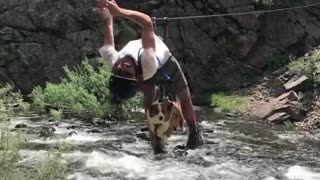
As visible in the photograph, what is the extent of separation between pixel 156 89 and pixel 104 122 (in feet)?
39.8

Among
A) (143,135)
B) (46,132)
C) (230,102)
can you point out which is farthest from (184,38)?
(46,132)

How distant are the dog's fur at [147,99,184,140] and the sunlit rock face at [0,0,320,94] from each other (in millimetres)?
18232

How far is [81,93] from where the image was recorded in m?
17.4

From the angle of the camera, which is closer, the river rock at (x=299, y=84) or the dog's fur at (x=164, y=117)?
the dog's fur at (x=164, y=117)

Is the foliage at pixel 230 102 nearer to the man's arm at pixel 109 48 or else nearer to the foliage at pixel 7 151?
the foliage at pixel 7 151

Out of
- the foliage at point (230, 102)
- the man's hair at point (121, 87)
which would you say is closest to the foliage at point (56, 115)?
the foliage at point (230, 102)

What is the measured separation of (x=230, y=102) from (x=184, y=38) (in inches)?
200

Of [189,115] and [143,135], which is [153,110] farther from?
[143,135]

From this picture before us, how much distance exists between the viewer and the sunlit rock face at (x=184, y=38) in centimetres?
2375

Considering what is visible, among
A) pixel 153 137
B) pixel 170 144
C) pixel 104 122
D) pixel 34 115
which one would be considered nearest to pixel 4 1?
pixel 34 115

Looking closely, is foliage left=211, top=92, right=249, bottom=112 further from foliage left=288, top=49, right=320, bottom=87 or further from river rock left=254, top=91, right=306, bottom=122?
foliage left=288, top=49, right=320, bottom=87

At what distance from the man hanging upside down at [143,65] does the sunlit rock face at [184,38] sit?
18134mm

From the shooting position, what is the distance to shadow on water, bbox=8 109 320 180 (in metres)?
10.6

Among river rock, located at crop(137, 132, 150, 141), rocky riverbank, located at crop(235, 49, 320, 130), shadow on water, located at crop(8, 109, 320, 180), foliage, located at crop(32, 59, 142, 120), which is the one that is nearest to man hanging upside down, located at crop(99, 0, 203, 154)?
shadow on water, located at crop(8, 109, 320, 180)
